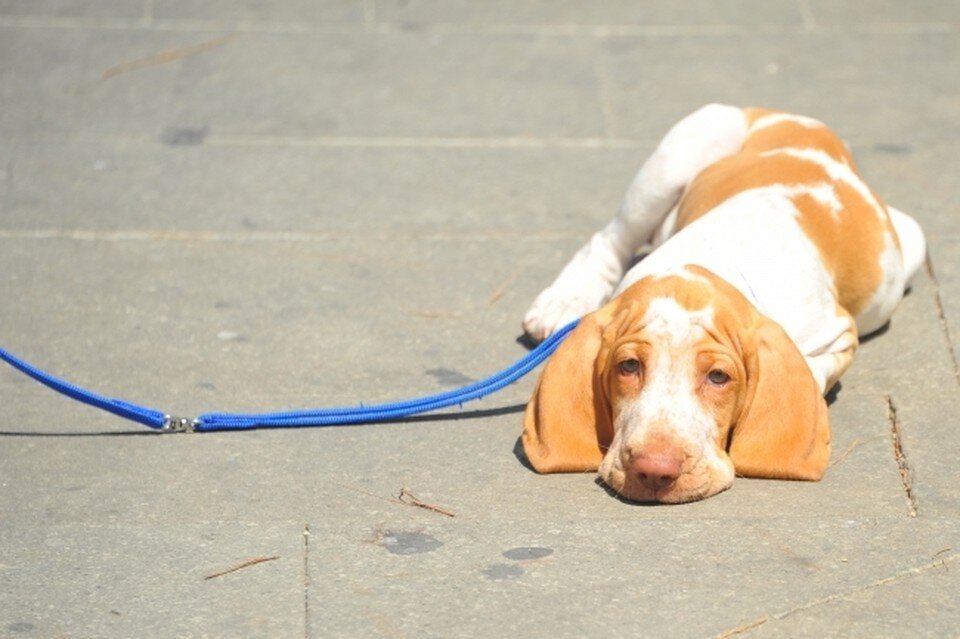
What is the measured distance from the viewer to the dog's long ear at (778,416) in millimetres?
4711

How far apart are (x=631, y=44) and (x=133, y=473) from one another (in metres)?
4.53

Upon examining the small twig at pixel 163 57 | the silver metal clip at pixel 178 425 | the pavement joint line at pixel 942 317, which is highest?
the small twig at pixel 163 57

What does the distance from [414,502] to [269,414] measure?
70 centimetres

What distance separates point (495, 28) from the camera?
8.79 metres

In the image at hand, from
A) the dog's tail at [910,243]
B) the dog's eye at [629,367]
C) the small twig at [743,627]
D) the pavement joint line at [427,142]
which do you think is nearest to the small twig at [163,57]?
the pavement joint line at [427,142]

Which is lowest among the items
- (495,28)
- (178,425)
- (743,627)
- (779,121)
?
(743,627)

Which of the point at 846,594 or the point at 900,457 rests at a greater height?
the point at 846,594

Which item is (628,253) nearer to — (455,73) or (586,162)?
(586,162)

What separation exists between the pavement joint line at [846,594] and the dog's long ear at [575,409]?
2.86 feet

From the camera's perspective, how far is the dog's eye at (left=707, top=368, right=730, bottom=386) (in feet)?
15.0

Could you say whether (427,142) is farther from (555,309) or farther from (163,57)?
(555,309)

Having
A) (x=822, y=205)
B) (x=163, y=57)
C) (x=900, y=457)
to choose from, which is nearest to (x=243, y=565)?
(x=900, y=457)

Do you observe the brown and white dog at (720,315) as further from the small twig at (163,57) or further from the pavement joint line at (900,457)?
the small twig at (163,57)

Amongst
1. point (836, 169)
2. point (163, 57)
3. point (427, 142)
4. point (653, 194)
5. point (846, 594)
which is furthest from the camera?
point (163, 57)
